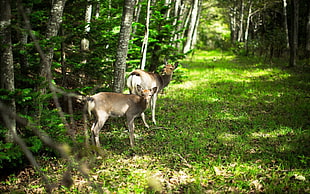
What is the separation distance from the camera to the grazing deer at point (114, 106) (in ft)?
20.3

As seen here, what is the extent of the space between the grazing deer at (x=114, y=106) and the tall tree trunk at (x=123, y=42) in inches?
46.9

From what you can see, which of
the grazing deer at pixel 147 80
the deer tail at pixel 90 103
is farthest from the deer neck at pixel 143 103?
the deer tail at pixel 90 103

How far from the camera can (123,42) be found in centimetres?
780

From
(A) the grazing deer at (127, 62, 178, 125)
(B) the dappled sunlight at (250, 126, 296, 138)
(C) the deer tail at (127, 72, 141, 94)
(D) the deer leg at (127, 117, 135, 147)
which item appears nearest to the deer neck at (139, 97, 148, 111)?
(D) the deer leg at (127, 117, 135, 147)

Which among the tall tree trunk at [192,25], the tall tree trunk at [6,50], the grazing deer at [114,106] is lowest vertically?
the grazing deer at [114,106]

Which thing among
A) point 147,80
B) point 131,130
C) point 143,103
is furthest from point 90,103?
point 147,80

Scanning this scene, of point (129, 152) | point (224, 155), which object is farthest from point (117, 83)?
point (224, 155)

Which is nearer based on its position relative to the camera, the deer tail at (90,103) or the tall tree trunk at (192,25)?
the deer tail at (90,103)

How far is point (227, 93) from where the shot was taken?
1169 cm

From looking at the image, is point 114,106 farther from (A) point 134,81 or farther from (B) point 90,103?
(A) point 134,81

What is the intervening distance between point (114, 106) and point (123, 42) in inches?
91.0

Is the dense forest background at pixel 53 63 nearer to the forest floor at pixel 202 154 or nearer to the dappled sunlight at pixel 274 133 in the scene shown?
the forest floor at pixel 202 154

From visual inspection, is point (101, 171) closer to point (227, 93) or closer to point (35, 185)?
point (35, 185)

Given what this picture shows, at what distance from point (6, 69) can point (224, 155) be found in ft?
16.1
